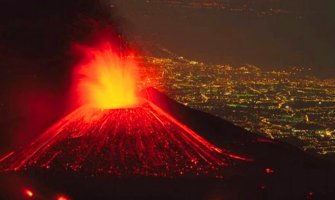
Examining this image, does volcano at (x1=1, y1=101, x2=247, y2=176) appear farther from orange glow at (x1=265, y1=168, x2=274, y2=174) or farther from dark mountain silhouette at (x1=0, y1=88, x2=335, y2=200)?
orange glow at (x1=265, y1=168, x2=274, y2=174)

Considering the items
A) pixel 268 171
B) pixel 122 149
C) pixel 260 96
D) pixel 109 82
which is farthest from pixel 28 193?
pixel 260 96

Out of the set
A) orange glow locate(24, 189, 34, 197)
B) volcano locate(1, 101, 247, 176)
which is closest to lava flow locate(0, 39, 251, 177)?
volcano locate(1, 101, 247, 176)

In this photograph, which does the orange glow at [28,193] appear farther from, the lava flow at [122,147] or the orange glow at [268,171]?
the orange glow at [268,171]

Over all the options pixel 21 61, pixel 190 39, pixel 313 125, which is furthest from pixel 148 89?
pixel 190 39

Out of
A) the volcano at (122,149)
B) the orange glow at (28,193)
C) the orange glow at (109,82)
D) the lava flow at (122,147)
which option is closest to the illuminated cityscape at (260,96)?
the orange glow at (109,82)

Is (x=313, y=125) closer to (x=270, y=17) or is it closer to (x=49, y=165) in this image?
(x=270, y=17)

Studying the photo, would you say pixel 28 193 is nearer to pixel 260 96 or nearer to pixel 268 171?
pixel 268 171
